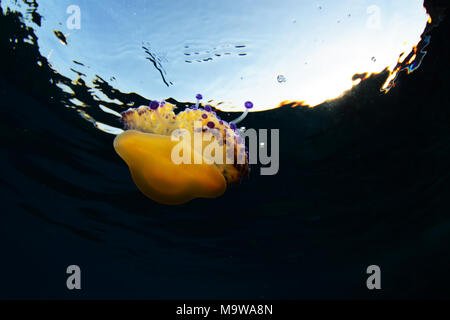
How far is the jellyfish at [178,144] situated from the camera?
3.31 meters

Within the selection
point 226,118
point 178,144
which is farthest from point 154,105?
point 226,118

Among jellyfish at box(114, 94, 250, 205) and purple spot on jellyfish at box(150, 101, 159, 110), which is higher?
purple spot on jellyfish at box(150, 101, 159, 110)

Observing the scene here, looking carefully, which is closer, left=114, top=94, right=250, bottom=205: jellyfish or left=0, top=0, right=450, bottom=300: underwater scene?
left=114, top=94, right=250, bottom=205: jellyfish

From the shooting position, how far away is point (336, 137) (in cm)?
947

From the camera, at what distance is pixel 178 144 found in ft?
11.0

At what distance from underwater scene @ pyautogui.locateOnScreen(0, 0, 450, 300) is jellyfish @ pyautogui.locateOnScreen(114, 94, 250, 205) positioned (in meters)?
0.02

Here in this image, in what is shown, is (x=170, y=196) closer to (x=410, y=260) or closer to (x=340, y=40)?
(x=340, y=40)

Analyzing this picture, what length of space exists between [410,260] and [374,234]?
57.3 feet

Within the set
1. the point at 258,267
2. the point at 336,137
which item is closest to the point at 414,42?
the point at 336,137

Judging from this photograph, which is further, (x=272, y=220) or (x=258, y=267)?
(x=258, y=267)

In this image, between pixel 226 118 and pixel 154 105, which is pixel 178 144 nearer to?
pixel 154 105

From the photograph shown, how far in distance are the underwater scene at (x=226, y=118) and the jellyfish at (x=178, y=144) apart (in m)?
0.02

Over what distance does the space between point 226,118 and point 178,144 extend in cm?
434

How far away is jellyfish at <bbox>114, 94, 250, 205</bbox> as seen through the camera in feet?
10.9
